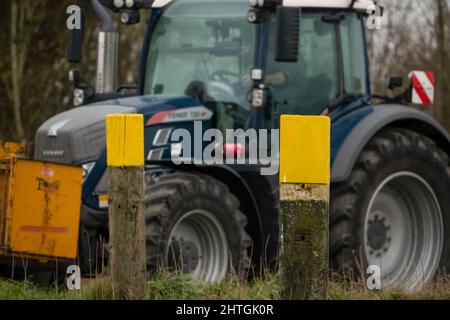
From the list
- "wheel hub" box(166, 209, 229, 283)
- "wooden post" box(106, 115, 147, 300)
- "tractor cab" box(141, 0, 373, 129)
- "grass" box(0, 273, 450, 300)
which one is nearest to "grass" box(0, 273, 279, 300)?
"grass" box(0, 273, 450, 300)

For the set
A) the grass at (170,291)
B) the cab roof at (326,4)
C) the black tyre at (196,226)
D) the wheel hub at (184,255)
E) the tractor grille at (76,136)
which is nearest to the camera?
the grass at (170,291)

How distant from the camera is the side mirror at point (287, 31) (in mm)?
8977

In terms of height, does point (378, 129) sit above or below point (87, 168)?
above

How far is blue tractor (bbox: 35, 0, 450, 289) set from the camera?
29.7ft

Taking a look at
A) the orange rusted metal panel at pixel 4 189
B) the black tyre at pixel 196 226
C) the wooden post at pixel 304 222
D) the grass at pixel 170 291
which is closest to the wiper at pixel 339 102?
the black tyre at pixel 196 226

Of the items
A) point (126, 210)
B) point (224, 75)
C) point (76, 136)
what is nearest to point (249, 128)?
point (224, 75)

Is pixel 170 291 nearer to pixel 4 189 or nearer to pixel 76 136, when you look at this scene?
pixel 4 189

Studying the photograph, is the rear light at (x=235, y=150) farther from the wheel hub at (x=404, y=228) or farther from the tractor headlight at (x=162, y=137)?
the wheel hub at (x=404, y=228)

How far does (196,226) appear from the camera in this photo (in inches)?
360

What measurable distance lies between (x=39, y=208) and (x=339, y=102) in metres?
2.89

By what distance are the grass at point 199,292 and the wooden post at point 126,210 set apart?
26 cm

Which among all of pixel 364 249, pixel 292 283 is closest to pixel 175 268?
pixel 364 249

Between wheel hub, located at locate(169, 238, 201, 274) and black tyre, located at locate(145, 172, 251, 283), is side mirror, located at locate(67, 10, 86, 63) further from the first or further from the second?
wheel hub, located at locate(169, 238, 201, 274)

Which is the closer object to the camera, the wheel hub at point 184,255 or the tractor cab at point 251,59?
the wheel hub at point 184,255
